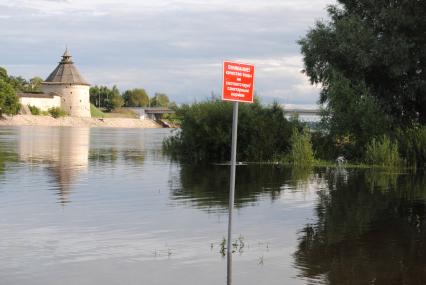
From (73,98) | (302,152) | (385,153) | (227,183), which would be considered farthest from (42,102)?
(227,183)

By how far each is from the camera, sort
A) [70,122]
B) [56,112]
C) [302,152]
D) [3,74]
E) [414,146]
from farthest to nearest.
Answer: [56,112], [70,122], [3,74], [302,152], [414,146]

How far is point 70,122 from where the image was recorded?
167m

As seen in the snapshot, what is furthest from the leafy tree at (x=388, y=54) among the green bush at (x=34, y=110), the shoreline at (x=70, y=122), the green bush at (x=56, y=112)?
the green bush at (x=56, y=112)

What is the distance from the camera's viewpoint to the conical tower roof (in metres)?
190

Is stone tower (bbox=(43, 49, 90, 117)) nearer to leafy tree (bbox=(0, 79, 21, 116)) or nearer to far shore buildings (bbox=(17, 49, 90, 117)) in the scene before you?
far shore buildings (bbox=(17, 49, 90, 117))

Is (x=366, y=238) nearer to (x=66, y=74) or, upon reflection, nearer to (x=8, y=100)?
(x=8, y=100)

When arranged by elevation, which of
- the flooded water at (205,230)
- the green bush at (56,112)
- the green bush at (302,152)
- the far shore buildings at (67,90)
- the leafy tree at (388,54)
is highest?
the far shore buildings at (67,90)

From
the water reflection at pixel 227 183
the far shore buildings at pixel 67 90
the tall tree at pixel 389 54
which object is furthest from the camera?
the far shore buildings at pixel 67 90

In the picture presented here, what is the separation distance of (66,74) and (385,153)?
169 meters

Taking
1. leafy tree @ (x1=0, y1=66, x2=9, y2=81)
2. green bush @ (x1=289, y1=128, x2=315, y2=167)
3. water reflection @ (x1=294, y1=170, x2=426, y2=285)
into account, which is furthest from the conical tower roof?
water reflection @ (x1=294, y1=170, x2=426, y2=285)

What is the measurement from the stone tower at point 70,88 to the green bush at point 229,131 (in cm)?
15139

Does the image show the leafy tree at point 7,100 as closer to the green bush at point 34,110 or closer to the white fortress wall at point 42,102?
the green bush at point 34,110

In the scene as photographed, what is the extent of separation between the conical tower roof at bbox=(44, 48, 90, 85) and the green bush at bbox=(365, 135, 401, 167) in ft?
540

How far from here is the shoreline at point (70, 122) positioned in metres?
145
